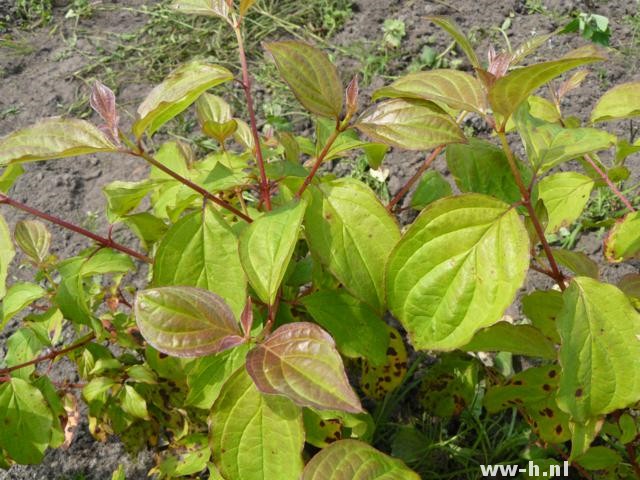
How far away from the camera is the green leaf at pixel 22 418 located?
1.43 metres

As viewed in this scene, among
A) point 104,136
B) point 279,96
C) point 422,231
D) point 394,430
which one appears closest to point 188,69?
point 104,136

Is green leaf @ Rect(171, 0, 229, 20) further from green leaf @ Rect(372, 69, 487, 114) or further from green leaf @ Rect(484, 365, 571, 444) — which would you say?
green leaf @ Rect(484, 365, 571, 444)

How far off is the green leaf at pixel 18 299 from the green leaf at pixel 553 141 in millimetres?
1144

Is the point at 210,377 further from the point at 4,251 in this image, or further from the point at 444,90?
the point at 444,90

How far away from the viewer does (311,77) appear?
1.05m

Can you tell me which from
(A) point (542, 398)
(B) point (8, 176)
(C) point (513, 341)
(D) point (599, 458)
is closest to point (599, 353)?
(C) point (513, 341)

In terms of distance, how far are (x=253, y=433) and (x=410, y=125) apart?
1.93 feet

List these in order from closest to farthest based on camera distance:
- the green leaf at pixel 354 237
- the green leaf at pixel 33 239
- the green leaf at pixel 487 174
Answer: the green leaf at pixel 354 237 → the green leaf at pixel 487 174 → the green leaf at pixel 33 239

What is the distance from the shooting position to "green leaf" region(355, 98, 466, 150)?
1.00 metres

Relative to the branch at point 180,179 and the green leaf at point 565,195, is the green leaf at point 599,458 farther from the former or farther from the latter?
the branch at point 180,179

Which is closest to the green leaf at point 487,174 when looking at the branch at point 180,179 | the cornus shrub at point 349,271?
the cornus shrub at point 349,271

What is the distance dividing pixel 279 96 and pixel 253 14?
654 mm

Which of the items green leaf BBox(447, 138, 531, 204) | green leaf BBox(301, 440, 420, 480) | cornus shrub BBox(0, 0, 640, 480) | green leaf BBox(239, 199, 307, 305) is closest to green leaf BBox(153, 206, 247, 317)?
cornus shrub BBox(0, 0, 640, 480)

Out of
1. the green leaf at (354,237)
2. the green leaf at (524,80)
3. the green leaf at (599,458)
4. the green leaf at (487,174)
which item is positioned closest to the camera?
the green leaf at (524,80)
